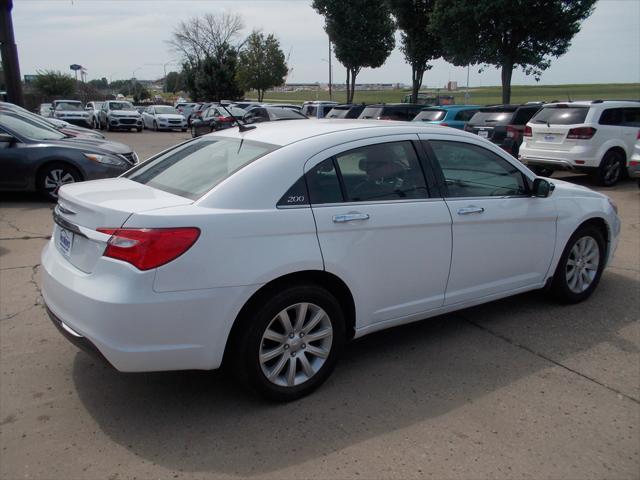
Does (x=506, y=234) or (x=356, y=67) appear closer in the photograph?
(x=506, y=234)

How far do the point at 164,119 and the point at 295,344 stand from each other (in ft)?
102

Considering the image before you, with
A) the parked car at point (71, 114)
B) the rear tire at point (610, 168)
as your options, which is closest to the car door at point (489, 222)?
the rear tire at point (610, 168)

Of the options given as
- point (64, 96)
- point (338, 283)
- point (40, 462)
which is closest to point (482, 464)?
point (338, 283)

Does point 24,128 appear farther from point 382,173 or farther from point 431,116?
point 431,116

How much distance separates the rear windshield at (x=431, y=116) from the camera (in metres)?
14.7

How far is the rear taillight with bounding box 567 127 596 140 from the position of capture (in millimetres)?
11180

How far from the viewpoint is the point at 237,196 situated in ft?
9.96

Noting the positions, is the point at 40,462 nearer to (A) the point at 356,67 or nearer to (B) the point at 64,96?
(A) the point at 356,67

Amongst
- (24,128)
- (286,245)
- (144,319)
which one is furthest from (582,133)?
(144,319)

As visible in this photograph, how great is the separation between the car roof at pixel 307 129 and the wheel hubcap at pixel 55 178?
6117 mm

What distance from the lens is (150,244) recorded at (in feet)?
9.05

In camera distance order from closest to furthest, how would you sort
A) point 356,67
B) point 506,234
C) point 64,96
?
point 506,234 → point 356,67 → point 64,96

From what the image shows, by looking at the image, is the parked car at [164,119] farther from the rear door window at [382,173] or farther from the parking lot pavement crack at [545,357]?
the rear door window at [382,173]

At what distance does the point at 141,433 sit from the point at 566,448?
7.43 ft
